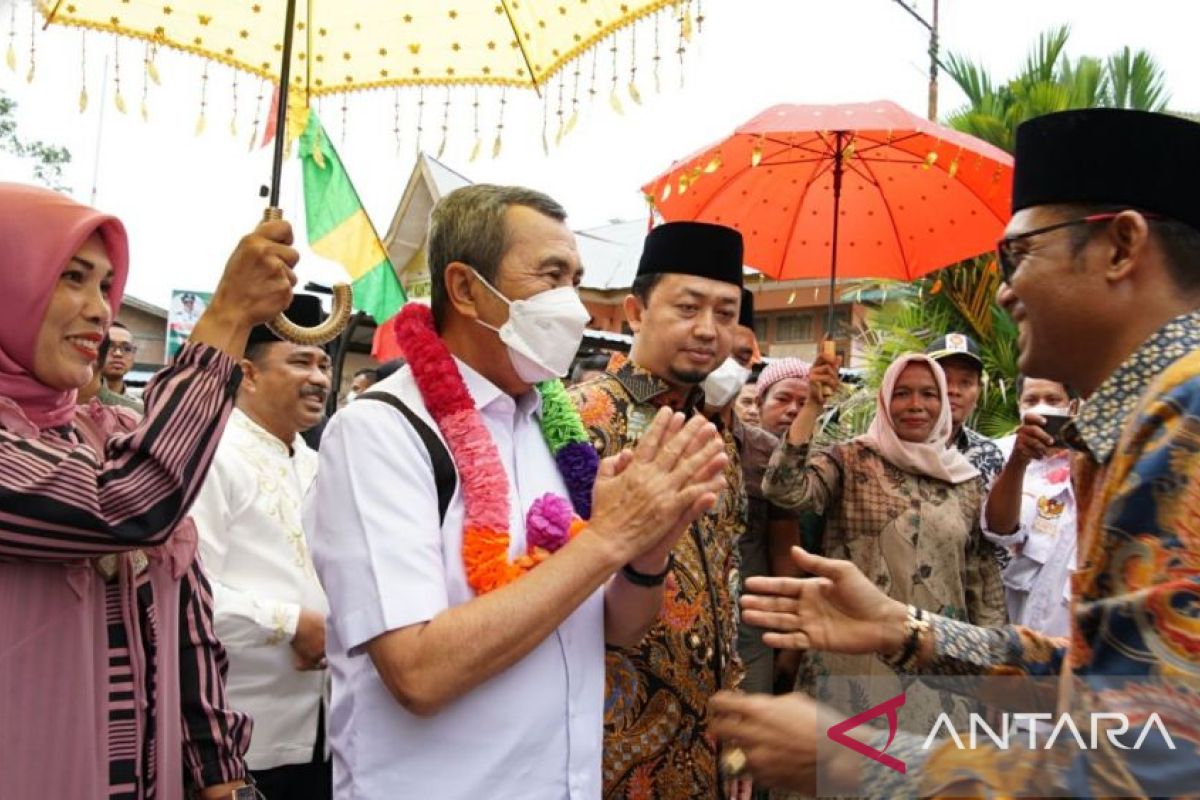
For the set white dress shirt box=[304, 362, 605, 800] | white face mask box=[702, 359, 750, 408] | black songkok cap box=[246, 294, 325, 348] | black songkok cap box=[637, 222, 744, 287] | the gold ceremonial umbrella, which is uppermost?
the gold ceremonial umbrella

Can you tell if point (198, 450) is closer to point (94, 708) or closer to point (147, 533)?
point (147, 533)

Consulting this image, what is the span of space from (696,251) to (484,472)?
1758 millimetres

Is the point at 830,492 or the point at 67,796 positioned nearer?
the point at 67,796

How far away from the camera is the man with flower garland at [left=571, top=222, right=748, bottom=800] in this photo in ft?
9.42

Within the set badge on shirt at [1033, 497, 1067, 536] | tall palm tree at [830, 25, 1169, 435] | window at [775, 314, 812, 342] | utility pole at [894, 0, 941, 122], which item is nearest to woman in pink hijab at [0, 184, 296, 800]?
badge on shirt at [1033, 497, 1067, 536]

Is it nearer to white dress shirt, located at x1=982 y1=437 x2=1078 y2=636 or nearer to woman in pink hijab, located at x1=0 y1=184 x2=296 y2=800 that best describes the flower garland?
woman in pink hijab, located at x1=0 y1=184 x2=296 y2=800

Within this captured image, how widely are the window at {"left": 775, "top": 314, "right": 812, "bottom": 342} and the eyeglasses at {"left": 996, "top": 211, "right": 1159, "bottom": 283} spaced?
25.0 metres

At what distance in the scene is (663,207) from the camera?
544 centimetres

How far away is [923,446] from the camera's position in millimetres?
4340

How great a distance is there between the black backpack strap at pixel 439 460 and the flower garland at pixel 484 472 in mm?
26

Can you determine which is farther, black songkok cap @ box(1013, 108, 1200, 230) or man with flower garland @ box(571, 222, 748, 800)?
man with flower garland @ box(571, 222, 748, 800)

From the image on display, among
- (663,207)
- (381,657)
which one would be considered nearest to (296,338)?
(381,657)

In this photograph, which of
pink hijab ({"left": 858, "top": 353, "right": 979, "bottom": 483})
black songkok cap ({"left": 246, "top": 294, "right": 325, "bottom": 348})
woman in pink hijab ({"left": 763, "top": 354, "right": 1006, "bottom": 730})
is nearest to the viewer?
woman in pink hijab ({"left": 763, "top": 354, "right": 1006, "bottom": 730})

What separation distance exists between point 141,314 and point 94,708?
105ft
